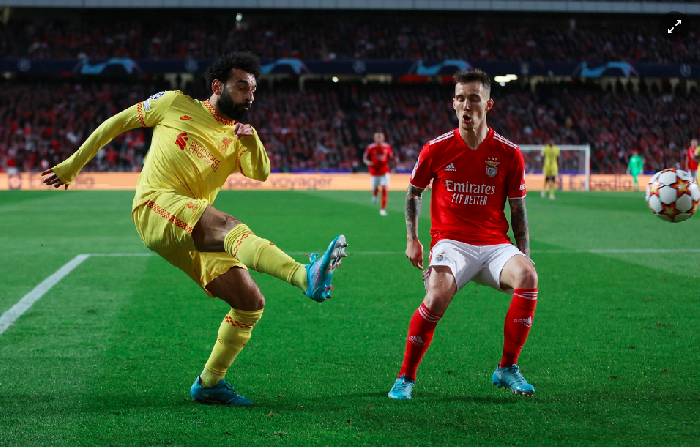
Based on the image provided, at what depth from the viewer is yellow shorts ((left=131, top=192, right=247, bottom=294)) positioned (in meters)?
5.06

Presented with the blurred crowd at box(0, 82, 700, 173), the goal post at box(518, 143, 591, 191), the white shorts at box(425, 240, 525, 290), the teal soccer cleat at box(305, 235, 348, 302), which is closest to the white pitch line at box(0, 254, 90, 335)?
the white shorts at box(425, 240, 525, 290)

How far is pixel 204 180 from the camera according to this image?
5.35 metres

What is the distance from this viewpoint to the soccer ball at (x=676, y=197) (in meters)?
8.17

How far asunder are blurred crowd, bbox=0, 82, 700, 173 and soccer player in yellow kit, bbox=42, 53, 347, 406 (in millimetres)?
36861

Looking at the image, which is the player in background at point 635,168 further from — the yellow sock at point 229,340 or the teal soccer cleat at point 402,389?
the yellow sock at point 229,340

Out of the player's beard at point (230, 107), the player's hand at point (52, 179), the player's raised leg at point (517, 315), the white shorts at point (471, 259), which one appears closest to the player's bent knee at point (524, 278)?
the player's raised leg at point (517, 315)

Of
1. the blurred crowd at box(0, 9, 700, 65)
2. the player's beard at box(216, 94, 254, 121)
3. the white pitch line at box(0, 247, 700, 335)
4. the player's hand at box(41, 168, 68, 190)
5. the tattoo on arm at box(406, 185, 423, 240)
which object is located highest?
the blurred crowd at box(0, 9, 700, 65)

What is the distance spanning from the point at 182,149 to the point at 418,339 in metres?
1.74

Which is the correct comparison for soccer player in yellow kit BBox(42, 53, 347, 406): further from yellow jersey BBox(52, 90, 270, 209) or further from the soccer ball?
the soccer ball

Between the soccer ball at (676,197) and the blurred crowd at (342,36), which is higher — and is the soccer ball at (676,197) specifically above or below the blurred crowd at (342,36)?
below

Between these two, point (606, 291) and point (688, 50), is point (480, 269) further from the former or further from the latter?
point (688, 50)

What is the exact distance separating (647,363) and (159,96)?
3.72 m

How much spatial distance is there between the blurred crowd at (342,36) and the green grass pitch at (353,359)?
3831cm

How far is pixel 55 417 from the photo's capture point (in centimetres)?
498
